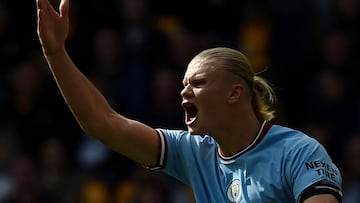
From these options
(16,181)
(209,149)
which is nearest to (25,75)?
(16,181)

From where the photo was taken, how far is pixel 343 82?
8.88 metres

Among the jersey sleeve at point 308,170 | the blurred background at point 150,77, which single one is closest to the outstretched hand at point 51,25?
the jersey sleeve at point 308,170

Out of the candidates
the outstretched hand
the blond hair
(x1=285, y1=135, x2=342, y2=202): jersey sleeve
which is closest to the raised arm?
the outstretched hand

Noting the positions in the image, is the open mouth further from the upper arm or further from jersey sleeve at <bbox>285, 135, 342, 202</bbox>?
jersey sleeve at <bbox>285, 135, 342, 202</bbox>

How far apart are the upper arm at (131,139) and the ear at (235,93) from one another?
0.38 m

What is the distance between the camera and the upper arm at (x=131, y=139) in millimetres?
5113

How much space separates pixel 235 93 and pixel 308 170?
0.53 m

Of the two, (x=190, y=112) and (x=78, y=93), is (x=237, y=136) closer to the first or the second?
(x=190, y=112)

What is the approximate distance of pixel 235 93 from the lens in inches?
199

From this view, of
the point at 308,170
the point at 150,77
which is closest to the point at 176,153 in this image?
the point at 308,170

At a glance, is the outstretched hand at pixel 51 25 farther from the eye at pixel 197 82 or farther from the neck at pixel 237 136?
the neck at pixel 237 136

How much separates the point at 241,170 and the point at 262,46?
15.2ft

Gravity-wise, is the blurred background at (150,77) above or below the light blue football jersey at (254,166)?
below

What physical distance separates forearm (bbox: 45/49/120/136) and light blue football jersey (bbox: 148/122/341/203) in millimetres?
294
